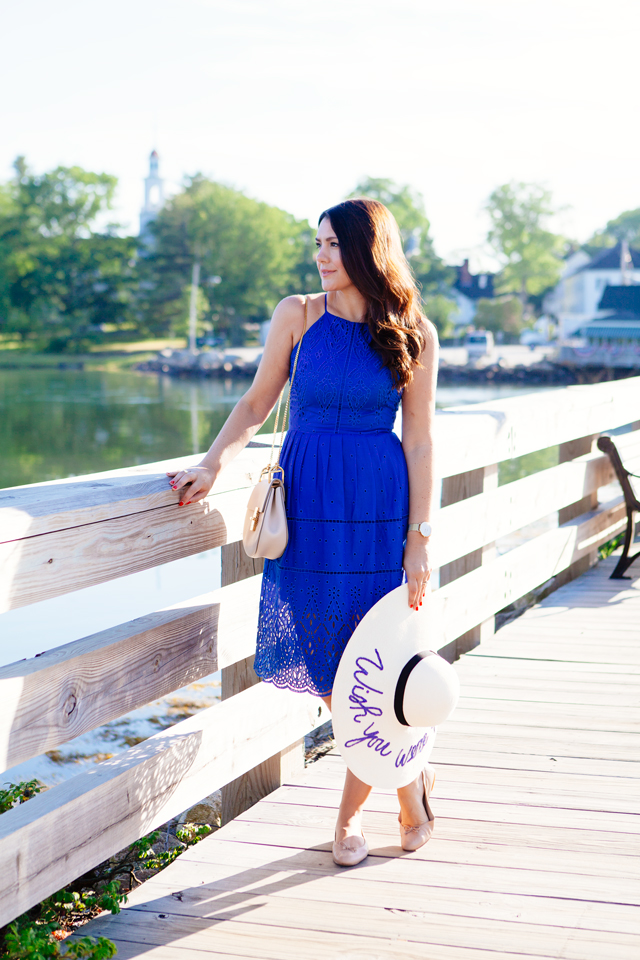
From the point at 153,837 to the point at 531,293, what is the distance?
8051 cm

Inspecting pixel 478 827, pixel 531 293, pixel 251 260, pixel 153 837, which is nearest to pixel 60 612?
pixel 153 837

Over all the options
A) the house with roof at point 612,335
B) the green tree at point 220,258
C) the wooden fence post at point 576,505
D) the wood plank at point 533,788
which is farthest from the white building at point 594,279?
the wood plank at point 533,788

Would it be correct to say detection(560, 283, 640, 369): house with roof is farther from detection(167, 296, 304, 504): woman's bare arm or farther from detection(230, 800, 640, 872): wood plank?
detection(167, 296, 304, 504): woman's bare arm

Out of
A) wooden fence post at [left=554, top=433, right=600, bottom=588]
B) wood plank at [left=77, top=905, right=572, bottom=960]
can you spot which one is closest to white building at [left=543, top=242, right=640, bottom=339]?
wooden fence post at [left=554, top=433, right=600, bottom=588]

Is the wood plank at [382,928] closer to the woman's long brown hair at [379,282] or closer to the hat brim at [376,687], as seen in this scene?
the hat brim at [376,687]

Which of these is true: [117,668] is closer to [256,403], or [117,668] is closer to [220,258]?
[256,403]

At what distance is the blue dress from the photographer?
2.24 metres

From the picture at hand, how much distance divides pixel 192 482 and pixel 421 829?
1.03 metres

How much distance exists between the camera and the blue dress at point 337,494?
2236mm

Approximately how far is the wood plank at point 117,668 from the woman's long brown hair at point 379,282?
0.77 meters

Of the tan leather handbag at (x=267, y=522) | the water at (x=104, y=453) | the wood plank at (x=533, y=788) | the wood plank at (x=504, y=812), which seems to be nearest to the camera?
the tan leather handbag at (x=267, y=522)

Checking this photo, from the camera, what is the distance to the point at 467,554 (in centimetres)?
388

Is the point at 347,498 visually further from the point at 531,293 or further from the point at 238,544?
the point at 531,293

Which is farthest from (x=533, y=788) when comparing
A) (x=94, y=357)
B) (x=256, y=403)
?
(x=94, y=357)
